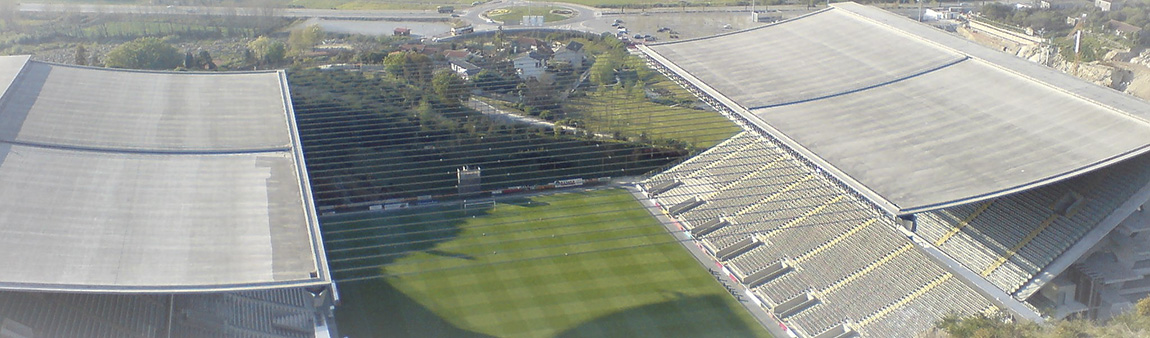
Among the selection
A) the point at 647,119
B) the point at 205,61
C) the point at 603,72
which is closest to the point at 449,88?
the point at 603,72

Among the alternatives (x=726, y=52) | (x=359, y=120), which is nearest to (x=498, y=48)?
(x=359, y=120)

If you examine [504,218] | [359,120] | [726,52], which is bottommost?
[504,218]

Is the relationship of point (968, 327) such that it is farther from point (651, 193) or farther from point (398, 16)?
point (398, 16)

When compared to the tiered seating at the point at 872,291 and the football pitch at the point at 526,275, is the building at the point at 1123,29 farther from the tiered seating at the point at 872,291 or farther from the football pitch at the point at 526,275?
the football pitch at the point at 526,275

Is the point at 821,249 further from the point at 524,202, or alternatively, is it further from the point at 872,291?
the point at 524,202

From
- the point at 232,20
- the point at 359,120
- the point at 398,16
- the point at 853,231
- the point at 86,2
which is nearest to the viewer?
the point at 853,231

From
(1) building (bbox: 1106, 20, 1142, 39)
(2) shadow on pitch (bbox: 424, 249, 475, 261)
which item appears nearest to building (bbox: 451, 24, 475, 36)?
(2) shadow on pitch (bbox: 424, 249, 475, 261)
